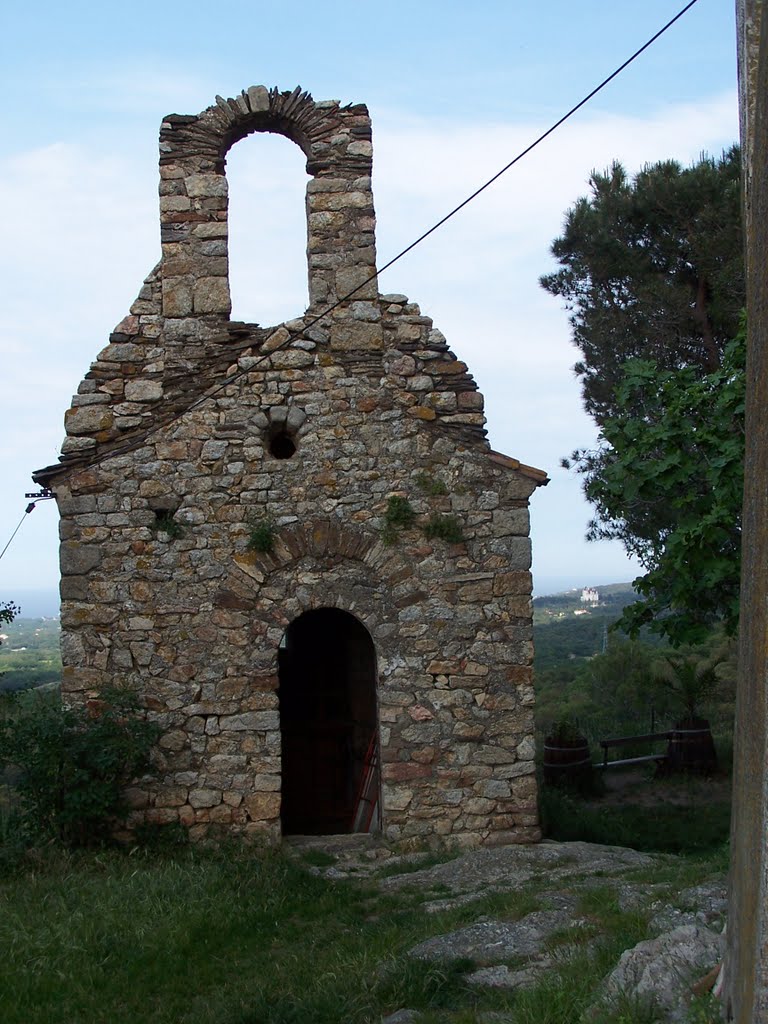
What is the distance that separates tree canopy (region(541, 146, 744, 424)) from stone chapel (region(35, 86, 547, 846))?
6.07 meters

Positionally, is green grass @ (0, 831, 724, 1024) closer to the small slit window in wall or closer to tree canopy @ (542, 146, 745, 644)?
the small slit window in wall

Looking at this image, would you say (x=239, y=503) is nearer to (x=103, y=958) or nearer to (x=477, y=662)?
(x=477, y=662)

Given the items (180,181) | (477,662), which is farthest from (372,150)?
(477,662)

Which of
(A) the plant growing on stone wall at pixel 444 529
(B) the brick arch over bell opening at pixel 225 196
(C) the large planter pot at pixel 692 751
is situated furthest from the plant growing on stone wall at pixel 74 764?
(C) the large planter pot at pixel 692 751

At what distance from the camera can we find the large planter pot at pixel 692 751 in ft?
41.1

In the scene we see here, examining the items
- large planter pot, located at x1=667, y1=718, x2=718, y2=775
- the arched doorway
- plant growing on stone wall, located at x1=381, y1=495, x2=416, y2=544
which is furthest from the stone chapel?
large planter pot, located at x1=667, y1=718, x2=718, y2=775

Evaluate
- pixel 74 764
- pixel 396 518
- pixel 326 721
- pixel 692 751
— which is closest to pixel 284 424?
pixel 396 518

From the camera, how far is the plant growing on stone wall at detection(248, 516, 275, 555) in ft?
26.7

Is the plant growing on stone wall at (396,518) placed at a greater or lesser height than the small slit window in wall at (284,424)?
lesser

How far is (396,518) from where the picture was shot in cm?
831

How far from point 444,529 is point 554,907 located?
3254 millimetres

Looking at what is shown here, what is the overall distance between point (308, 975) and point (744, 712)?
319 cm

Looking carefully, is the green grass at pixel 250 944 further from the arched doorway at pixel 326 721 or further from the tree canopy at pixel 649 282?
the tree canopy at pixel 649 282

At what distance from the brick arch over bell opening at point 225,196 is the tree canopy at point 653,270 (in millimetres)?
6053
